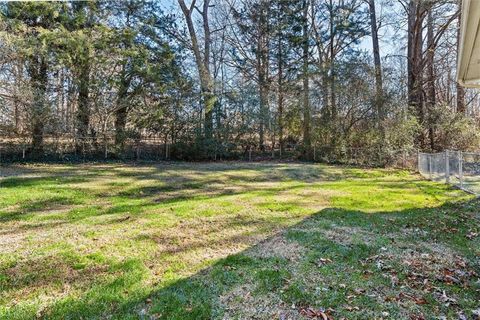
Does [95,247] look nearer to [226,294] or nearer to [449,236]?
[226,294]

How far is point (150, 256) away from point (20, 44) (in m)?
9.88

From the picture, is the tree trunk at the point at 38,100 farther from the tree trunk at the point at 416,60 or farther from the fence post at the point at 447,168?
the tree trunk at the point at 416,60

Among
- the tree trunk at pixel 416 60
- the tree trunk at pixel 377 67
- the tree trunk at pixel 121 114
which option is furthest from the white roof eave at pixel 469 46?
the tree trunk at pixel 416 60

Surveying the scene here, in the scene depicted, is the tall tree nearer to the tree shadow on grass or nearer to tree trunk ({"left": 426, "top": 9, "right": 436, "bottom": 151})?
tree trunk ({"left": 426, "top": 9, "right": 436, "bottom": 151})

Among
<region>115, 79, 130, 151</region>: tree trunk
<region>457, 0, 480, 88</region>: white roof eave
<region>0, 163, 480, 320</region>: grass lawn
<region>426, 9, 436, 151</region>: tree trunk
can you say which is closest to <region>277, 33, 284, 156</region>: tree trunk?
<region>426, 9, 436, 151</region>: tree trunk

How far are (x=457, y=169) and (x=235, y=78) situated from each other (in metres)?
12.1

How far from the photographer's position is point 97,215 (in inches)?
219

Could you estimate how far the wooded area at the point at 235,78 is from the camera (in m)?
12.2

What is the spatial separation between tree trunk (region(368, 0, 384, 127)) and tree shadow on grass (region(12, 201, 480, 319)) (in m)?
11.0

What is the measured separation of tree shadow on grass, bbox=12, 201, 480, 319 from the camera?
281 cm

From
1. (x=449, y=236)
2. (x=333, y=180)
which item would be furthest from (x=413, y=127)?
(x=449, y=236)

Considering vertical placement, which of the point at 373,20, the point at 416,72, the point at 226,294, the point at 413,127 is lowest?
the point at 226,294

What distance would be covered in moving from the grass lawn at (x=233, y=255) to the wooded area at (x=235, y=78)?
5974mm

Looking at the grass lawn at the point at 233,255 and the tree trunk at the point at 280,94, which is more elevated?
the tree trunk at the point at 280,94
